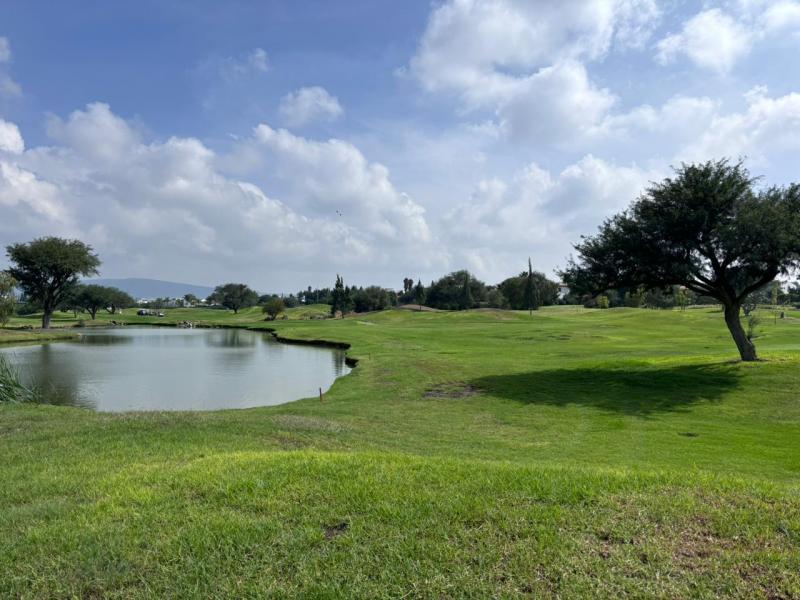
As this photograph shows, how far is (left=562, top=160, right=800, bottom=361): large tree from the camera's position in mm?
20172

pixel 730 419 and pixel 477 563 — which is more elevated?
pixel 477 563

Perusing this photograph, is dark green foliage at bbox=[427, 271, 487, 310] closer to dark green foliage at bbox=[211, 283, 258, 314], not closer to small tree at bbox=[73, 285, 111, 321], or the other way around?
dark green foliage at bbox=[211, 283, 258, 314]

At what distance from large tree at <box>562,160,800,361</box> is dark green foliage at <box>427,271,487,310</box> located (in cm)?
9940

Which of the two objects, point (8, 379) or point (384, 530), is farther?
point (8, 379)

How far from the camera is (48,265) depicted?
7394 centimetres

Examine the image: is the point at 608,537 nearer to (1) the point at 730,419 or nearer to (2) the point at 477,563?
(2) the point at 477,563

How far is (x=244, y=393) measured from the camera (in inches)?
987

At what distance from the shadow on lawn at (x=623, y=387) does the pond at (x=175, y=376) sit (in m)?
10.2

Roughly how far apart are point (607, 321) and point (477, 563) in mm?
62187

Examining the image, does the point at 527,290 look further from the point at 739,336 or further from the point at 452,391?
the point at 452,391

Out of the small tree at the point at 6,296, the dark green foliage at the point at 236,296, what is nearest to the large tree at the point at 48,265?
the small tree at the point at 6,296

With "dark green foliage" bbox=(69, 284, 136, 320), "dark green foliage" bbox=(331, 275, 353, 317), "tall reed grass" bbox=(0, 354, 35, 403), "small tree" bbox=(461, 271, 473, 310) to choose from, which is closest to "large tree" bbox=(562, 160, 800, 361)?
"tall reed grass" bbox=(0, 354, 35, 403)

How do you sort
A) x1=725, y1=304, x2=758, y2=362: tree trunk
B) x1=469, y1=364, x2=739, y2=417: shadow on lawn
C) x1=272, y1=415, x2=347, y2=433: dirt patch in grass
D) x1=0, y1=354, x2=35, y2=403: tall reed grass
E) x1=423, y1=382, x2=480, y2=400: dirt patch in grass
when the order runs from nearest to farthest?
x1=272, y1=415, x2=347, y2=433: dirt patch in grass, x1=469, y1=364, x2=739, y2=417: shadow on lawn, x1=0, y1=354, x2=35, y2=403: tall reed grass, x1=423, y1=382, x2=480, y2=400: dirt patch in grass, x1=725, y1=304, x2=758, y2=362: tree trunk

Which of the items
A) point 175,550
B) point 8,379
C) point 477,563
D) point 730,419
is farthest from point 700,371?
point 8,379
